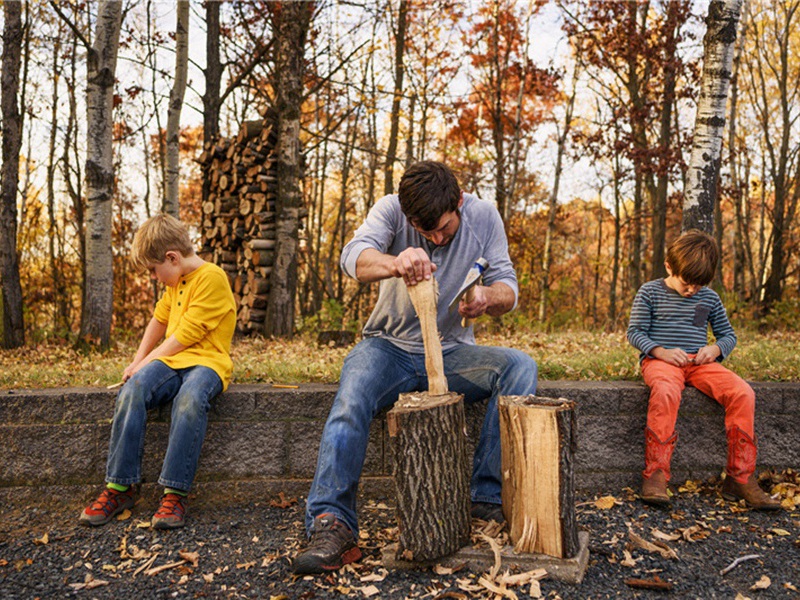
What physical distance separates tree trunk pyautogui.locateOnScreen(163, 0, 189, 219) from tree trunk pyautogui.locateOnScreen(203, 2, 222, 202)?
4.58ft

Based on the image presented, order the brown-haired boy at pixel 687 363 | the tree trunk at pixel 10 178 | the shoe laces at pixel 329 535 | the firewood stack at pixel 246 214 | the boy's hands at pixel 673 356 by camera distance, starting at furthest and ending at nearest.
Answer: the firewood stack at pixel 246 214
the tree trunk at pixel 10 178
the boy's hands at pixel 673 356
the brown-haired boy at pixel 687 363
the shoe laces at pixel 329 535

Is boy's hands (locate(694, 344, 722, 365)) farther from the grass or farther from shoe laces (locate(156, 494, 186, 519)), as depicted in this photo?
shoe laces (locate(156, 494, 186, 519))

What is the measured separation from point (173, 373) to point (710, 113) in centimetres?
472

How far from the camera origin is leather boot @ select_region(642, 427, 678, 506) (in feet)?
10.9

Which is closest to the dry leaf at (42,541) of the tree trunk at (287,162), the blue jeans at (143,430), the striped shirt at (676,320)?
the blue jeans at (143,430)

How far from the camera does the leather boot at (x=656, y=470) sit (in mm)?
3332

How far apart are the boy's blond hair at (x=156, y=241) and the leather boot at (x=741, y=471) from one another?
3017mm

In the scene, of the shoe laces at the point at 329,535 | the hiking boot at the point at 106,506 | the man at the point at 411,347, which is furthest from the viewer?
the hiking boot at the point at 106,506

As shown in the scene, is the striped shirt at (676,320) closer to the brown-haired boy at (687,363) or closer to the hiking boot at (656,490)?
the brown-haired boy at (687,363)

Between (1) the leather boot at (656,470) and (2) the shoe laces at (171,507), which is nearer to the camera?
(2) the shoe laces at (171,507)

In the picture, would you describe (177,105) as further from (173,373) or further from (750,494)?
(750,494)

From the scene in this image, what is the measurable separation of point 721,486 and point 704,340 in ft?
2.62

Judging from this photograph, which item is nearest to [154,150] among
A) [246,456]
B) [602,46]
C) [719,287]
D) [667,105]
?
[602,46]

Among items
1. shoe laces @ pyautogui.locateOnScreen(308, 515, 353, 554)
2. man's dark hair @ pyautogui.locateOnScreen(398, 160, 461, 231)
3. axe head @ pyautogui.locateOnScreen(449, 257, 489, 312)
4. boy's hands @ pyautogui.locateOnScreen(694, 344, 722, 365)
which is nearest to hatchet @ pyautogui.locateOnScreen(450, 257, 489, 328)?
axe head @ pyautogui.locateOnScreen(449, 257, 489, 312)
